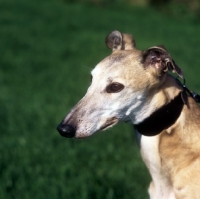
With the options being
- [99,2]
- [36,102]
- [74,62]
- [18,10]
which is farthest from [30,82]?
[99,2]

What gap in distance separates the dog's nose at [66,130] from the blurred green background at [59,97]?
5.67 feet

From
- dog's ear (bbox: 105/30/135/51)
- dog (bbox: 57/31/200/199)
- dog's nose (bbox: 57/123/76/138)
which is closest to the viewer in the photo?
dog's nose (bbox: 57/123/76/138)

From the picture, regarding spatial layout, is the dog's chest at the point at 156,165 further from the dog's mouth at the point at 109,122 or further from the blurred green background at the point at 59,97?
the blurred green background at the point at 59,97

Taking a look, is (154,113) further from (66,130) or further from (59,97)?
(59,97)

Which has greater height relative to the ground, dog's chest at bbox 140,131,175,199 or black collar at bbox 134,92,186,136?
black collar at bbox 134,92,186,136

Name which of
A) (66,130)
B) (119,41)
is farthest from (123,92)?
(119,41)

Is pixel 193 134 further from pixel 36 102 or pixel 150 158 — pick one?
A: pixel 36 102

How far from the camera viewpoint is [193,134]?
13.7 feet

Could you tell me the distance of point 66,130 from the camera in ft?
13.1

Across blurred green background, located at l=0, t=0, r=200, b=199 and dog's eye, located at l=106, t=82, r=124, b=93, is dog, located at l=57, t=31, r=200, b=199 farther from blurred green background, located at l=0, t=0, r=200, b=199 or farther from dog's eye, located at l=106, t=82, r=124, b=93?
blurred green background, located at l=0, t=0, r=200, b=199

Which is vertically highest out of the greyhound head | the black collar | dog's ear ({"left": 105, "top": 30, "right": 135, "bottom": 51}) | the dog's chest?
dog's ear ({"left": 105, "top": 30, "right": 135, "bottom": 51})

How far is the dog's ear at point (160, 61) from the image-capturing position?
405cm

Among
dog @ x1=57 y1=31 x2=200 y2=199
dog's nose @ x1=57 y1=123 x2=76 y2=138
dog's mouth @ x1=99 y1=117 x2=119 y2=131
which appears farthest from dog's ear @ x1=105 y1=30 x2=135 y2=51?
dog's nose @ x1=57 y1=123 x2=76 y2=138

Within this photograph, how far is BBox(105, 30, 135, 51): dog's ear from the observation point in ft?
15.7
